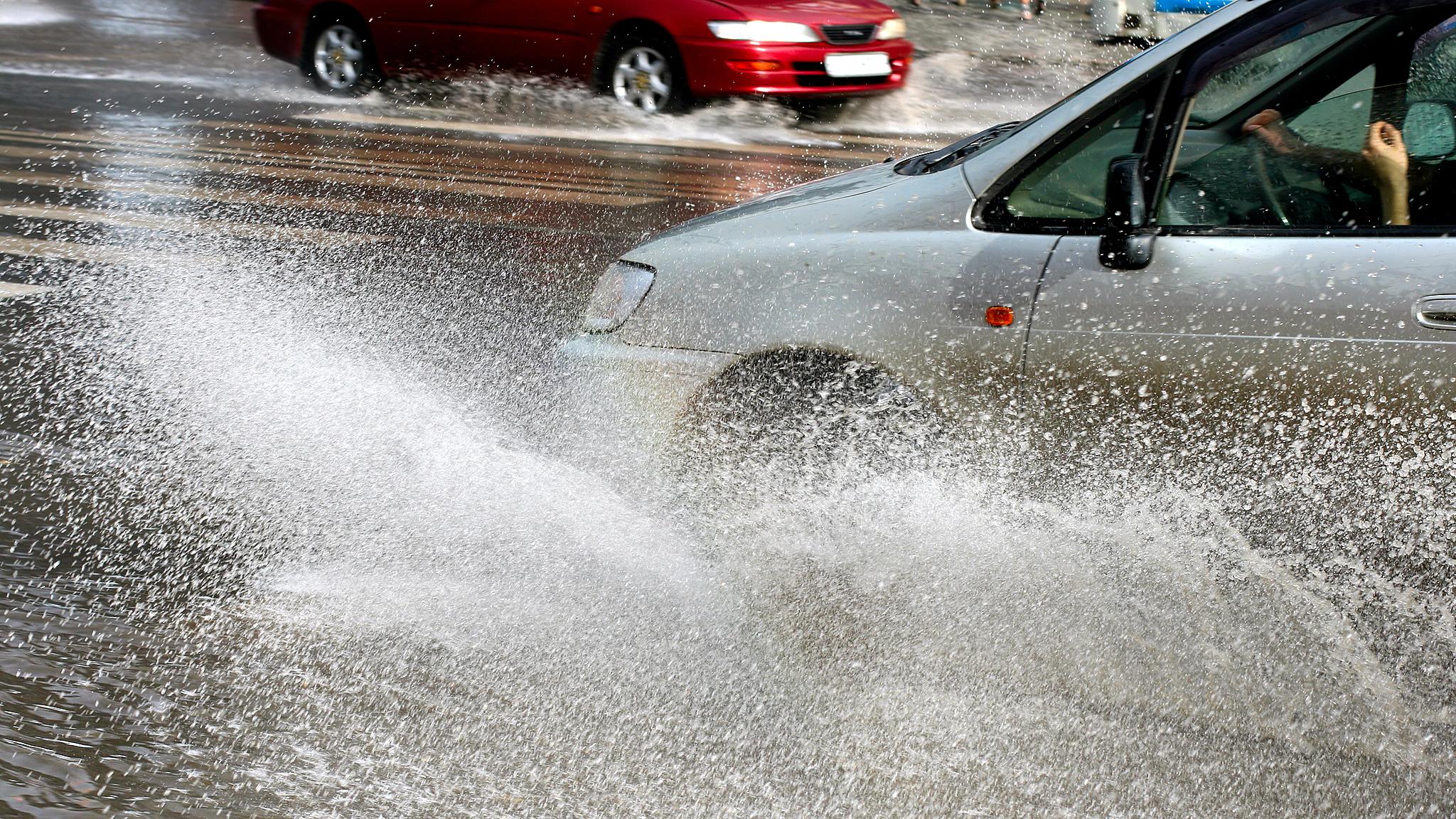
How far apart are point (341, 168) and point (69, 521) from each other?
20.1 ft

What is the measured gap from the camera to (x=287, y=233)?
304 inches

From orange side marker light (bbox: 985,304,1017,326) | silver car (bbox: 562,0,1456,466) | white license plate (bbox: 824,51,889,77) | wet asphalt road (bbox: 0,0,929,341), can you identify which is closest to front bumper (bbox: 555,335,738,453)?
silver car (bbox: 562,0,1456,466)

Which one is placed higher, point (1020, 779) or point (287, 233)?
point (1020, 779)

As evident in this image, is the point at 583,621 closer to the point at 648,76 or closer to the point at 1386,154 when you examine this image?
the point at 1386,154

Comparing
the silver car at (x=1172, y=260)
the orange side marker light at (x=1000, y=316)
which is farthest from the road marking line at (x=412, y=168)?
the orange side marker light at (x=1000, y=316)

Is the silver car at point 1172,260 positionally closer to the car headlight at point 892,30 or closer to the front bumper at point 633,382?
the front bumper at point 633,382

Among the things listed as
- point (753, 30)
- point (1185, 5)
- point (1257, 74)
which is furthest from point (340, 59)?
point (1257, 74)

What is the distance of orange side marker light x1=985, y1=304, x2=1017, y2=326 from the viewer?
3.58 m

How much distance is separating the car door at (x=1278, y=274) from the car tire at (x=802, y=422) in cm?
42

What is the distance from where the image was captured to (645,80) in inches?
451

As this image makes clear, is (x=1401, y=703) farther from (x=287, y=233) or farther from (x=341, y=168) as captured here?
(x=341, y=168)

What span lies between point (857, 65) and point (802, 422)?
8.14m

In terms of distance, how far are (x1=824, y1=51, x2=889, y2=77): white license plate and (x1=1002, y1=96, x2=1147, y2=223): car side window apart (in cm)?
794

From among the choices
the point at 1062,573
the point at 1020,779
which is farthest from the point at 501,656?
the point at 1062,573
